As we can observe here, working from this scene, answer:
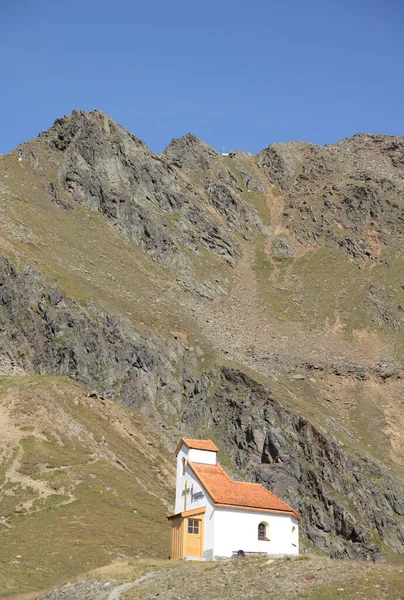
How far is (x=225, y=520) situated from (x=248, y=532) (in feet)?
5.07

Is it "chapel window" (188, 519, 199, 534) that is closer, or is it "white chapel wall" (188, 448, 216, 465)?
"chapel window" (188, 519, 199, 534)

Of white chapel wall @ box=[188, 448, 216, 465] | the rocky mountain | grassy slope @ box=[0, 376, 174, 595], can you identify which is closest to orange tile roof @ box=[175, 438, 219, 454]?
white chapel wall @ box=[188, 448, 216, 465]

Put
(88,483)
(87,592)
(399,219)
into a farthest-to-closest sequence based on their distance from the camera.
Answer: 1. (399,219)
2. (88,483)
3. (87,592)

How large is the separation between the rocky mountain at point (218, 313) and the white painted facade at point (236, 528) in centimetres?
669

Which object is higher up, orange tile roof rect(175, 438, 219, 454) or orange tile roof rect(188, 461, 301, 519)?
orange tile roof rect(175, 438, 219, 454)

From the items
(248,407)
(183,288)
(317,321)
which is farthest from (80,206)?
(248,407)

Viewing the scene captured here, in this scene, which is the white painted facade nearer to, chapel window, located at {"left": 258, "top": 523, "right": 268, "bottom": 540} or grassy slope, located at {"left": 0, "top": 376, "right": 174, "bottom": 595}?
chapel window, located at {"left": 258, "top": 523, "right": 268, "bottom": 540}

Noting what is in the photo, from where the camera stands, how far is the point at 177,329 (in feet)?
294

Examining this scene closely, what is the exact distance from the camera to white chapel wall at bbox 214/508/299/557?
3462 cm

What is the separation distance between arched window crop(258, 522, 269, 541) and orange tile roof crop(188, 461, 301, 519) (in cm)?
92

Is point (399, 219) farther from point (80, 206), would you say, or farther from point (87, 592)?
point (87, 592)

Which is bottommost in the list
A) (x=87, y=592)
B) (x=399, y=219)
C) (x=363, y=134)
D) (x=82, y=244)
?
(x=87, y=592)

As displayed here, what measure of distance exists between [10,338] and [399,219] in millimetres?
95376

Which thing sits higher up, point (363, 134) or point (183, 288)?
point (363, 134)
